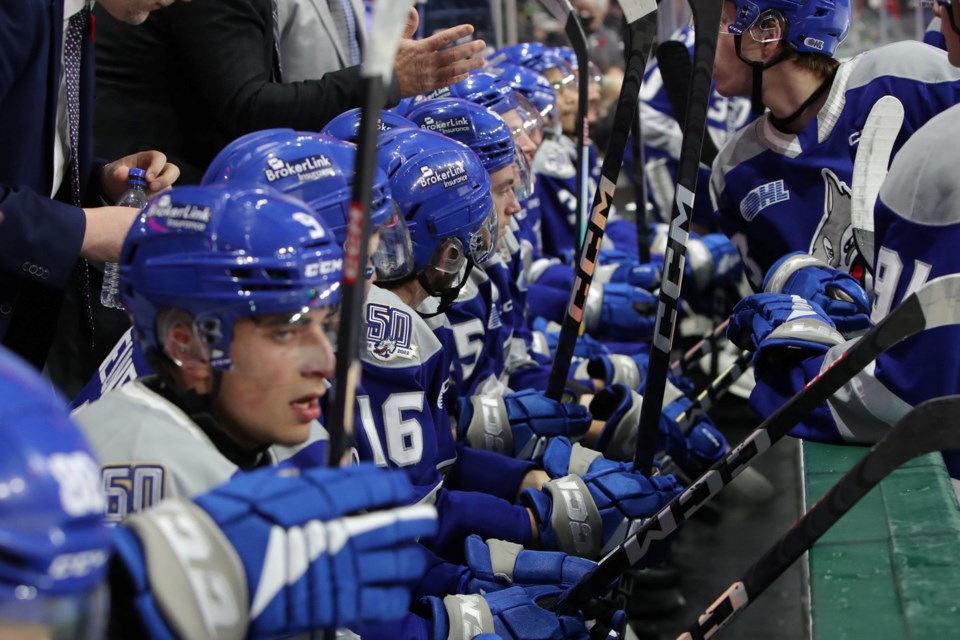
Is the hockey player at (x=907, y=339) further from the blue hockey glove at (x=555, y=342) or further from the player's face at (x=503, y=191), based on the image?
the blue hockey glove at (x=555, y=342)

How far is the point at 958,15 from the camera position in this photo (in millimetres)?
2234

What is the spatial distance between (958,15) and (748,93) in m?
0.90

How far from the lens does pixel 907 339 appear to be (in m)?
2.08

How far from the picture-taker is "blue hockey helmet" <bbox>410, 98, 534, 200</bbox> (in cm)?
311

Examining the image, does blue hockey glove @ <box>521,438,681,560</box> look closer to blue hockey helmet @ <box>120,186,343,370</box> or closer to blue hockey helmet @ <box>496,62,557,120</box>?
blue hockey helmet @ <box>120,186,343,370</box>

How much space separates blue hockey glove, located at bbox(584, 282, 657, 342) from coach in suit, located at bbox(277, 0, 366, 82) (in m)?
1.37

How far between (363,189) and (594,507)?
1.28m

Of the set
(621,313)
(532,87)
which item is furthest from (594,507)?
(532,87)

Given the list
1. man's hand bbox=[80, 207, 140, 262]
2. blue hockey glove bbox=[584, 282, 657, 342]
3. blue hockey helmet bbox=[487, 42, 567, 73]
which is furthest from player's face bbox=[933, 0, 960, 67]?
blue hockey helmet bbox=[487, 42, 567, 73]

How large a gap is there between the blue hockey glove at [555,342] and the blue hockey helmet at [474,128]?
806mm

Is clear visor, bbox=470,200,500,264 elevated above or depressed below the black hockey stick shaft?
above

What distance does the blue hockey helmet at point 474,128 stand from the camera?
3111mm

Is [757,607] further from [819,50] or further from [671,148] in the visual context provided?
[671,148]

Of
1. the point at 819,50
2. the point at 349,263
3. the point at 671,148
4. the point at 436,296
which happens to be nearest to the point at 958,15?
the point at 819,50
